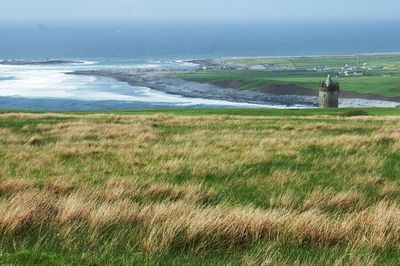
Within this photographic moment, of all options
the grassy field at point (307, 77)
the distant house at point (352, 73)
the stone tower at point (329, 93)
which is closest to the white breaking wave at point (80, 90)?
the grassy field at point (307, 77)

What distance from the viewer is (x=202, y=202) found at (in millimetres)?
9812

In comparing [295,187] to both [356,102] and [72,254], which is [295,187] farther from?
[356,102]

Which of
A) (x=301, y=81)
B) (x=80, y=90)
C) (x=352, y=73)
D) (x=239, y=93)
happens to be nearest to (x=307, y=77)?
(x=301, y=81)

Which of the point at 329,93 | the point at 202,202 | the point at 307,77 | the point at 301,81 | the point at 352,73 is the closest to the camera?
the point at 202,202

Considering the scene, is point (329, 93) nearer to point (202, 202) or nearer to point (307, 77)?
point (202, 202)

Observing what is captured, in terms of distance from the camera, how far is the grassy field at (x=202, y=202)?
22.3 ft

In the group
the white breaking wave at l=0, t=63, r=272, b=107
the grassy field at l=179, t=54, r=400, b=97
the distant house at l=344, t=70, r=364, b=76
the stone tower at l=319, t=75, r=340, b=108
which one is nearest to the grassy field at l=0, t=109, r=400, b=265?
the stone tower at l=319, t=75, r=340, b=108

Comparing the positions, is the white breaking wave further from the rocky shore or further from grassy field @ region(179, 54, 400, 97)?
grassy field @ region(179, 54, 400, 97)

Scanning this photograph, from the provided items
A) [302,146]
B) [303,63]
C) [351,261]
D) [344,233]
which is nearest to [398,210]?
[344,233]

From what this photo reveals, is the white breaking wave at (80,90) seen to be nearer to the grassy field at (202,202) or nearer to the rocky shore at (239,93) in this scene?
the rocky shore at (239,93)

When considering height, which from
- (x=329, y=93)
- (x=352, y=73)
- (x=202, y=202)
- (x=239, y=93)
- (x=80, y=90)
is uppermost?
(x=202, y=202)

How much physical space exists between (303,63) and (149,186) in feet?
632

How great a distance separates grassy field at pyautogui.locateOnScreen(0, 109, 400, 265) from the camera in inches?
268

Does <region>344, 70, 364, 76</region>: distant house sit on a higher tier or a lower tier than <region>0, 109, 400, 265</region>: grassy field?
lower
